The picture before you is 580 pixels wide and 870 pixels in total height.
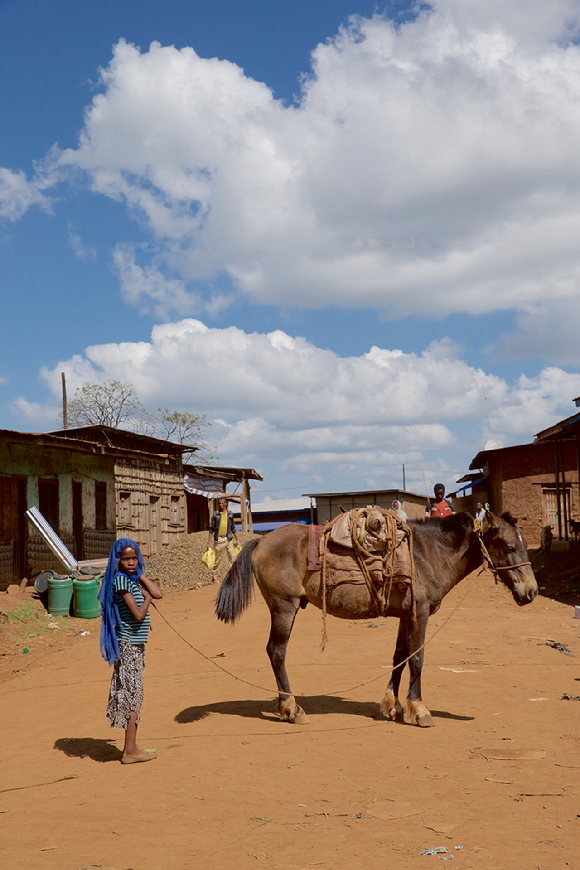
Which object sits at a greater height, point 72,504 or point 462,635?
point 72,504

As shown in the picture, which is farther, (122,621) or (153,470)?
(153,470)

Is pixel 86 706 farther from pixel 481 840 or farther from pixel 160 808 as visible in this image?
pixel 481 840

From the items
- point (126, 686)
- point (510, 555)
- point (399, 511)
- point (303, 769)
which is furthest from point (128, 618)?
point (399, 511)

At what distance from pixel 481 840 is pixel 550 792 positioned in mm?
990

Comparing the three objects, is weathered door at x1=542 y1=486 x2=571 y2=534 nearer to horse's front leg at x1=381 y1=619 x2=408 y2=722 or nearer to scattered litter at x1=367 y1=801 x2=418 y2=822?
horse's front leg at x1=381 y1=619 x2=408 y2=722

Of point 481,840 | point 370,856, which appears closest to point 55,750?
point 370,856

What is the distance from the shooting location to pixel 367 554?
6.52 metres

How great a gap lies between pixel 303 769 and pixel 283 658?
145 cm

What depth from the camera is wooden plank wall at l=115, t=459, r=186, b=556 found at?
22.4 metres

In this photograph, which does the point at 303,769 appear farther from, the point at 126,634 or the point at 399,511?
the point at 399,511

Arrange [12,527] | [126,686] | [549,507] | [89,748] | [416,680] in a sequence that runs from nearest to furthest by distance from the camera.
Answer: [126,686], [89,748], [416,680], [12,527], [549,507]

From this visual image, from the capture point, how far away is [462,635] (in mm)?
10867

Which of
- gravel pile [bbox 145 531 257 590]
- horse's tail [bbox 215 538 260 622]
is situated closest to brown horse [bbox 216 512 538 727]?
horse's tail [bbox 215 538 260 622]

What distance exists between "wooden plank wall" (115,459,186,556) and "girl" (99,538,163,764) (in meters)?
16.6
